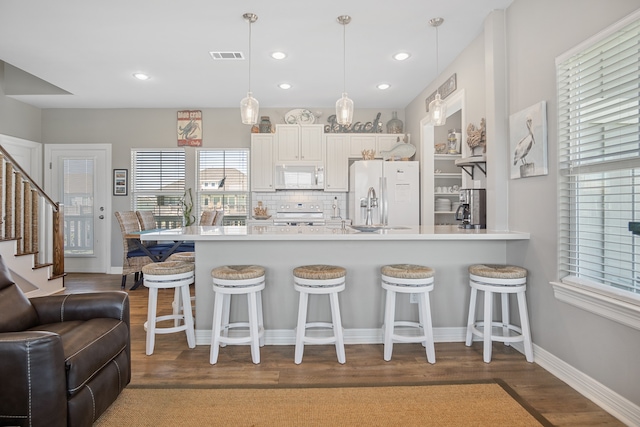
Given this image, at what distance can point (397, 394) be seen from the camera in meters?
2.13

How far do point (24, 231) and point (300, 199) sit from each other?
3545mm

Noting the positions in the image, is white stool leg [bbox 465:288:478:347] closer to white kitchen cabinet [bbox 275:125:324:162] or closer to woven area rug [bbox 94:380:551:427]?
woven area rug [bbox 94:380:551:427]

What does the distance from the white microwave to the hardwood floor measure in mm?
3150

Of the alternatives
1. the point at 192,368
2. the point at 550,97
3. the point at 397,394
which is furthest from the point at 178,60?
the point at 397,394

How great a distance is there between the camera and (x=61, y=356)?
152cm

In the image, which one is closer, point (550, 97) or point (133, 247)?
point (550, 97)

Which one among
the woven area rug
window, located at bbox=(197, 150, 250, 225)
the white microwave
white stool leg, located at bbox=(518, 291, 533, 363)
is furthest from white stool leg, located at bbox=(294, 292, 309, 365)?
window, located at bbox=(197, 150, 250, 225)

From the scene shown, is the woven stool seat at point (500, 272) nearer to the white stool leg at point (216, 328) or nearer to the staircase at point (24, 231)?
the white stool leg at point (216, 328)

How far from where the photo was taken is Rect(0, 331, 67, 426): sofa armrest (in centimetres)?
144

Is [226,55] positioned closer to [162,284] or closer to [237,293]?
[162,284]

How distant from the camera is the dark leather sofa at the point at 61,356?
1.45m

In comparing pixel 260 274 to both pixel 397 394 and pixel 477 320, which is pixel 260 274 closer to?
pixel 397 394

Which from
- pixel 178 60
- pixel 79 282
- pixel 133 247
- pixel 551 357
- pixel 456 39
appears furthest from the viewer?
pixel 79 282

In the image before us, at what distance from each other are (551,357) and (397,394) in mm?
1153
